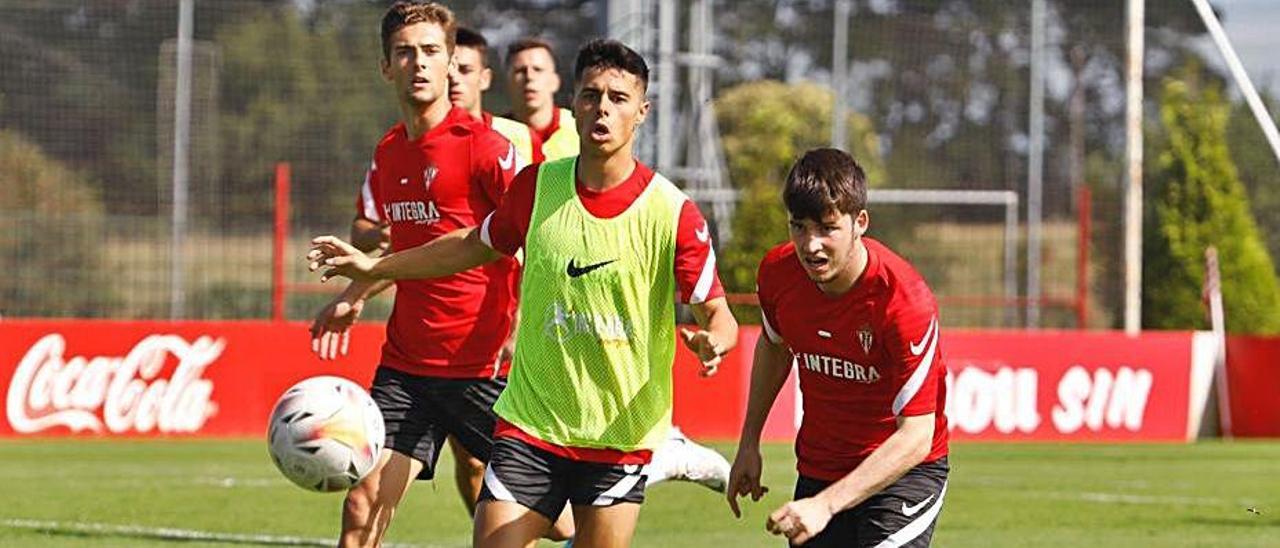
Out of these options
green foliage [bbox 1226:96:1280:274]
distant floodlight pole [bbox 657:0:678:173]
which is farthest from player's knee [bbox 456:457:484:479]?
green foliage [bbox 1226:96:1280:274]

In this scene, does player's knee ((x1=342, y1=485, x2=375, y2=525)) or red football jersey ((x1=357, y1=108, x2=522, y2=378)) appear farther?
red football jersey ((x1=357, y1=108, x2=522, y2=378))

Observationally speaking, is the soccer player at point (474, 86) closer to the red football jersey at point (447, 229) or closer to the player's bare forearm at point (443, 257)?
the red football jersey at point (447, 229)

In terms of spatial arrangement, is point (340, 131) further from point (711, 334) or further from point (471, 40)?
point (711, 334)

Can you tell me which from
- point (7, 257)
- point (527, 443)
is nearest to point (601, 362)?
point (527, 443)

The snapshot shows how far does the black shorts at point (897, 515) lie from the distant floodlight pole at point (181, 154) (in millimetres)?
17260

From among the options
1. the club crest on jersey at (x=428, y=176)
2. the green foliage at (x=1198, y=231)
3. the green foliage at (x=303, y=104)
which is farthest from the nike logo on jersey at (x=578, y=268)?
the green foliage at (x=1198, y=231)

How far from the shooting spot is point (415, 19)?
891cm

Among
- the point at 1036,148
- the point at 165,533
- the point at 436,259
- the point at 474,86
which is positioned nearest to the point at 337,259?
the point at 436,259

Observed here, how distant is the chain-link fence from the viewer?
2441 cm

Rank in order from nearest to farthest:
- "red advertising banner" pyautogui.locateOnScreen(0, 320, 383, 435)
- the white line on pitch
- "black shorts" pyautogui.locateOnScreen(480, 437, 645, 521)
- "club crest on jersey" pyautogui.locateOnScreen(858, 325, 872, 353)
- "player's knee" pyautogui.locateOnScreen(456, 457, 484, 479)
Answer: "club crest on jersey" pyautogui.locateOnScreen(858, 325, 872, 353)
"black shorts" pyautogui.locateOnScreen(480, 437, 645, 521)
"player's knee" pyautogui.locateOnScreen(456, 457, 484, 479)
the white line on pitch
"red advertising banner" pyautogui.locateOnScreen(0, 320, 383, 435)

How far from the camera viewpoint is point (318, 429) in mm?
8336

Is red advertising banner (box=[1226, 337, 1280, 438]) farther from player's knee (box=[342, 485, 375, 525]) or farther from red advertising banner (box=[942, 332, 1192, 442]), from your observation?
player's knee (box=[342, 485, 375, 525])

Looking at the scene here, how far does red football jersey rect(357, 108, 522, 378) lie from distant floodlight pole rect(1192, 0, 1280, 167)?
4136 mm

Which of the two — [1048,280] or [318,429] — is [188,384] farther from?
[1048,280]
